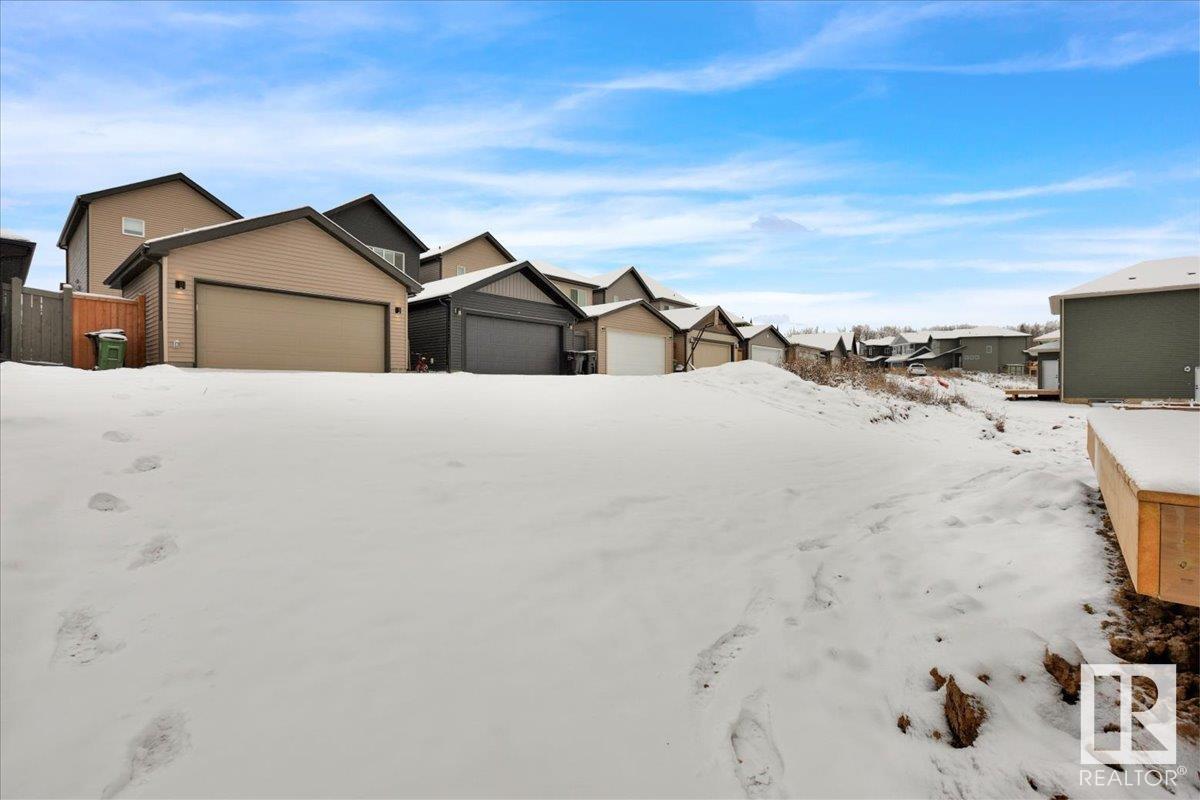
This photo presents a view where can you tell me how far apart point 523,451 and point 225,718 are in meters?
3.56

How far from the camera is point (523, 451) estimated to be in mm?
5465

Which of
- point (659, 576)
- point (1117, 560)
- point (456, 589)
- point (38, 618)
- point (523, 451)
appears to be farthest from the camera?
point (523, 451)

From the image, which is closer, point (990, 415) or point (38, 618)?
point (38, 618)

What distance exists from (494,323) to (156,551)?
15.0 m

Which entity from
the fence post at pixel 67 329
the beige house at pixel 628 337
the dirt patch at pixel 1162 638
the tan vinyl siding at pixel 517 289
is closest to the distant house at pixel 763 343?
the beige house at pixel 628 337

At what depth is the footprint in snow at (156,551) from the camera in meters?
2.87

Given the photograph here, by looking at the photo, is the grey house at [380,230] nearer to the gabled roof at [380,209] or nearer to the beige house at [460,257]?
the gabled roof at [380,209]

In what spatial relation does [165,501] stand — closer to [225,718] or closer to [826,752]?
[225,718]

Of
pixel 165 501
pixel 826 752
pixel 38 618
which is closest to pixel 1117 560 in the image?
pixel 826 752

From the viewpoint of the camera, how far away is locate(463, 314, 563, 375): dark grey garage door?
16.9 m

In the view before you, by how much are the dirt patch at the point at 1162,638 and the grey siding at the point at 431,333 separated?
1577 cm

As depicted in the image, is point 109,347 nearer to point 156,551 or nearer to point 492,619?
point 156,551

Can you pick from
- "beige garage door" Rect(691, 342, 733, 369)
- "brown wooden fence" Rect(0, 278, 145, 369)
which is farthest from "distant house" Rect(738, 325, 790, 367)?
"brown wooden fence" Rect(0, 278, 145, 369)

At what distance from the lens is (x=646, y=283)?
33.4 meters
